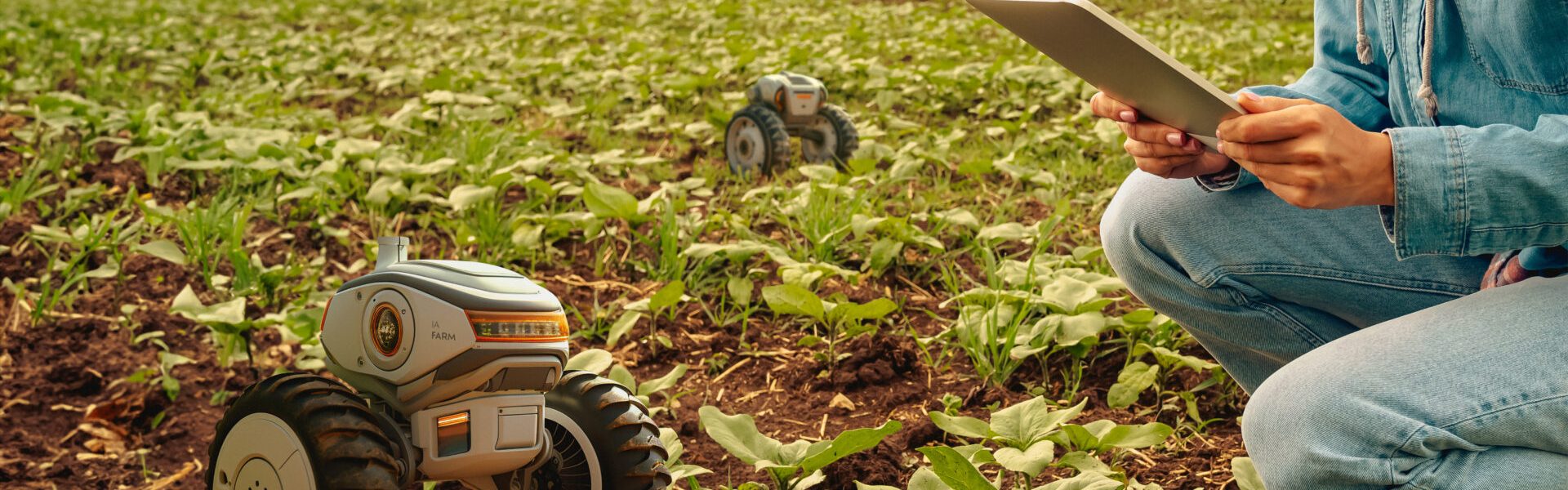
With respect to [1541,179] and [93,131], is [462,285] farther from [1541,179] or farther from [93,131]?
[93,131]

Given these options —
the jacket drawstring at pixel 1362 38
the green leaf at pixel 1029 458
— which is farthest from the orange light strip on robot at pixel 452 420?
the jacket drawstring at pixel 1362 38

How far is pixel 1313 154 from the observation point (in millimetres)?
1226

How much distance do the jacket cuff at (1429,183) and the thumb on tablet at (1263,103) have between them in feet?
0.33

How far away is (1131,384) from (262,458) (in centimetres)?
136

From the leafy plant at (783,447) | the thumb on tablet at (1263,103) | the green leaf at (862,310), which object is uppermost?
the thumb on tablet at (1263,103)

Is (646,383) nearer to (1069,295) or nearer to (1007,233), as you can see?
(1069,295)

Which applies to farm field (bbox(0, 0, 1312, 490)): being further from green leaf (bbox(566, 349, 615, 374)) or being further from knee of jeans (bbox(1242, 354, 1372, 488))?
knee of jeans (bbox(1242, 354, 1372, 488))

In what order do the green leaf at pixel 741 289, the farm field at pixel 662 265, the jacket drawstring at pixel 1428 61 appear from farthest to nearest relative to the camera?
the green leaf at pixel 741 289
the farm field at pixel 662 265
the jacket drawstring at pixel 1428 61

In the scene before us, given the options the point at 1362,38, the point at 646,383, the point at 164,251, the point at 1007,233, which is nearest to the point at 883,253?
the point at 1007,233

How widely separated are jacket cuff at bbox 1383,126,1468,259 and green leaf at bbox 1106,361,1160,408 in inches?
31.4

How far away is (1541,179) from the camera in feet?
4.09

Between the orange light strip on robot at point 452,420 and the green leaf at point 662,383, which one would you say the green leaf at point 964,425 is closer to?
the green leaf at point 662,383

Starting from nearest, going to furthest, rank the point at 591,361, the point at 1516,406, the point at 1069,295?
the point at 1516,406
the point at 591,361
the point at 1069,295

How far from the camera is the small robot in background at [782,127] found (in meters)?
3.59
